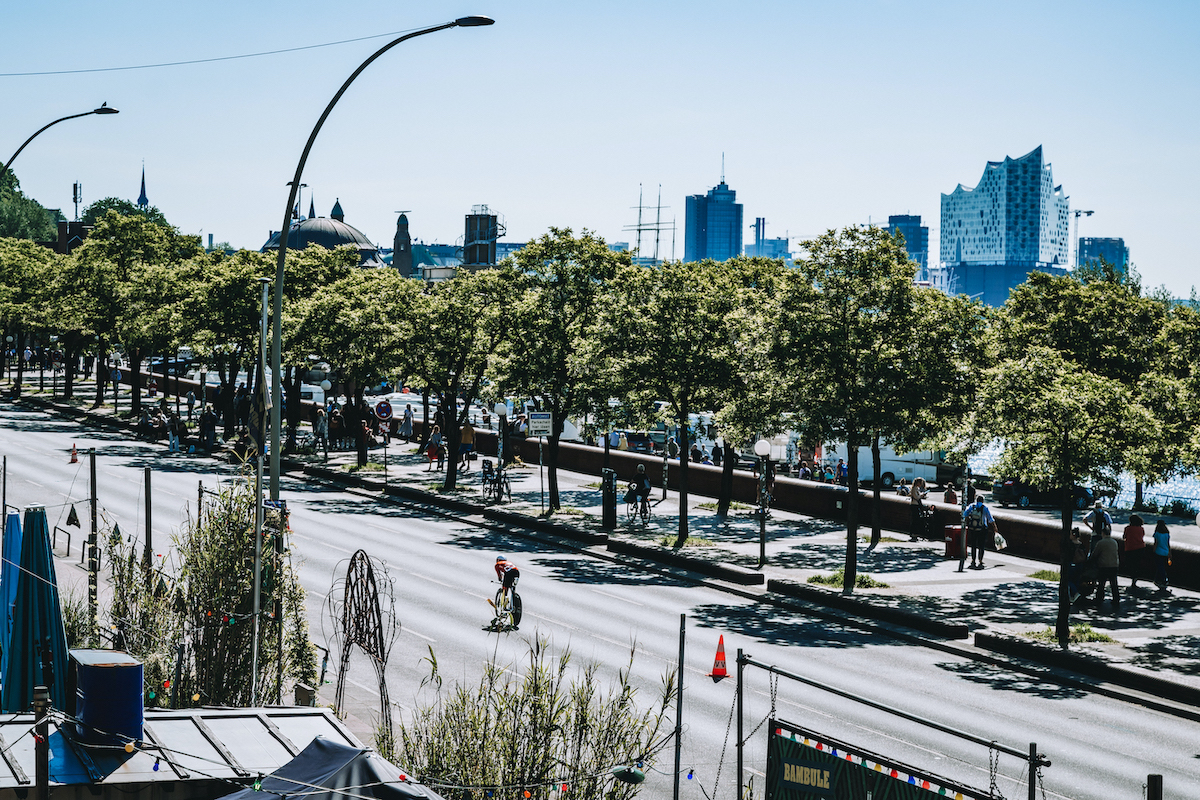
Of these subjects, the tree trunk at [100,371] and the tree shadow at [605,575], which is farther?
the tree trunk at [100,371]

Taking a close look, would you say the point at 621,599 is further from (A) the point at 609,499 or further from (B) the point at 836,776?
(B) the point at 836,776

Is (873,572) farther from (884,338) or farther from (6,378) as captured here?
(6,378)

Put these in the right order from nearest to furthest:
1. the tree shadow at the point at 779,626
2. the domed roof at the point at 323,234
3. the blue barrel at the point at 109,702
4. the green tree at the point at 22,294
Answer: the blue barrel at the point at 109,702, the tree shadow at the point at 779,626, the green tree at the point at 22,294, the domed roof at the point at 323,234

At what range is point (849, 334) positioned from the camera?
85.6 ft

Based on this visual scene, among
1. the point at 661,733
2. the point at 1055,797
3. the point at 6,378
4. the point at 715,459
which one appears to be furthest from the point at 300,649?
the point at 6,378

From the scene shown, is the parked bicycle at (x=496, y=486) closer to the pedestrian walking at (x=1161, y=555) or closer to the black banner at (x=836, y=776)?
the pedestrian walking at (x=1161, y=555)

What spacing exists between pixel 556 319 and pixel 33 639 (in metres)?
23.1

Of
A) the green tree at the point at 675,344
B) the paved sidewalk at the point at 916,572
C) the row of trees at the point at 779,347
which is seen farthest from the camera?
the green tree at the point at 675,344

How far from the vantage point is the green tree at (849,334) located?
26031 mm

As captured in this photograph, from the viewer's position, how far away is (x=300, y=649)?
16156mm

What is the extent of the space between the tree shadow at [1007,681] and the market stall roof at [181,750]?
13144 mm

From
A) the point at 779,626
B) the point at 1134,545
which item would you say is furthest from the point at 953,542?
the point at 779,626

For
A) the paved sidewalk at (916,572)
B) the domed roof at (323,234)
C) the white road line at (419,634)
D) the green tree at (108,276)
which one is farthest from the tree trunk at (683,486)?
the domed roof at (323,234)

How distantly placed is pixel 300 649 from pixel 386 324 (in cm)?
2782
